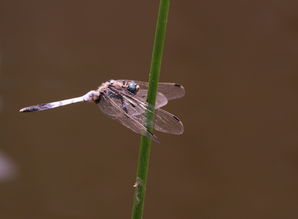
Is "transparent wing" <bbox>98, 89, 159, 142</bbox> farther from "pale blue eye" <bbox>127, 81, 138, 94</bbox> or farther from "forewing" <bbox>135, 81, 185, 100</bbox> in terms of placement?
"forewing" <bbox>135, 81, 185, 100</bbox>

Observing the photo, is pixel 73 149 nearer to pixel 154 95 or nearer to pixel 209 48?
pixel 209 48

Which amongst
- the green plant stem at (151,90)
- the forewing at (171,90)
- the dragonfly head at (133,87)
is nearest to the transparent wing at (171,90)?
the forewing at (171,90)

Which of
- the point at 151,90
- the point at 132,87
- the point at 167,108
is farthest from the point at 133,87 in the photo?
the point at 167,108

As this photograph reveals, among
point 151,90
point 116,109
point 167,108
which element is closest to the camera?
point 151,90

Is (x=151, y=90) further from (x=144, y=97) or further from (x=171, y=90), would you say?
(x=171, y=90)

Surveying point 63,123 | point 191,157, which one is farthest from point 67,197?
point 191,157
